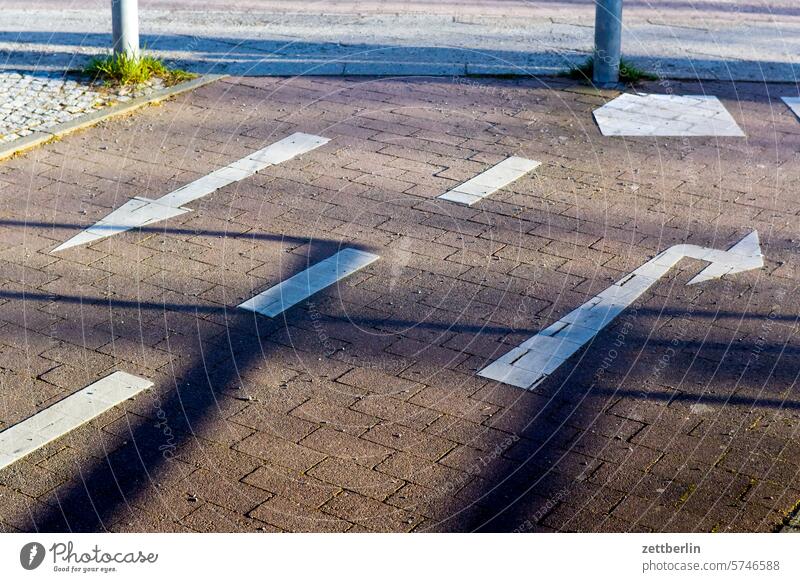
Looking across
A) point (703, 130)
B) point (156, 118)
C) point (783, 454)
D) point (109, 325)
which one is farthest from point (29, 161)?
point (783, 454)

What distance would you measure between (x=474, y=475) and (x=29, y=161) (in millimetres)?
4191

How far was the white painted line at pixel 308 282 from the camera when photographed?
5523 mm

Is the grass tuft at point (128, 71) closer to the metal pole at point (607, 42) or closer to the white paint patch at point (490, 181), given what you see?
the white paint patch at point (490, 181)

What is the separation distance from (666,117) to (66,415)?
16.7ft

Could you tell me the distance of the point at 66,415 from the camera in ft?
15.0

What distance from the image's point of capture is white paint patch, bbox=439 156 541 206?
22.4 feet

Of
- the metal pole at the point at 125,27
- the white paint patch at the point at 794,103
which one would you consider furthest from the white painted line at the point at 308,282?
the white paint patch at the point at 794,103

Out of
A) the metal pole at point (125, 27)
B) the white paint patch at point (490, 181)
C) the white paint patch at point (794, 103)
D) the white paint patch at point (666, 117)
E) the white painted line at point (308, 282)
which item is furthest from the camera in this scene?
the metal pole at point (125, 27)

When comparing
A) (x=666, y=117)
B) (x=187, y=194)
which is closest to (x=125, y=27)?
(x=187, y=194)

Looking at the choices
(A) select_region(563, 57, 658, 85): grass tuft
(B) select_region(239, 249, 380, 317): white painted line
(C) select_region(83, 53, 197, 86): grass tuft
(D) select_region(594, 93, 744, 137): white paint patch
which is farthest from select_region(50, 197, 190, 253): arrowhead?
(A) select_region(563, 57, 658, 85): grass tuft

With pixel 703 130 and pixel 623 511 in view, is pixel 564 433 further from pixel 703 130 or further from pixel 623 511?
pixel 703 130

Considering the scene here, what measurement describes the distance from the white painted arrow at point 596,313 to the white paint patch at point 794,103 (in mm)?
2353

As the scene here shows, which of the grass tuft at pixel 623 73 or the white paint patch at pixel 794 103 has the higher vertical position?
the grass tuft at pixel 623 73

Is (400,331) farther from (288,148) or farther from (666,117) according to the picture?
(666,117)
